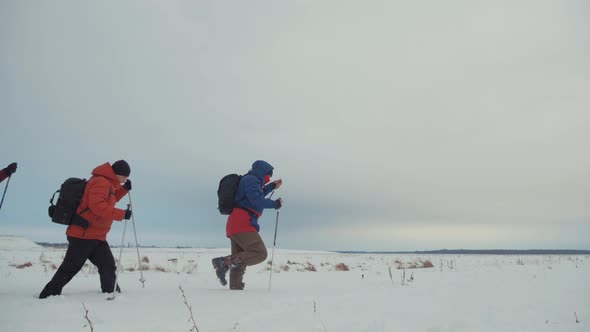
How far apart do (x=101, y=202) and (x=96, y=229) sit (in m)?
0.44

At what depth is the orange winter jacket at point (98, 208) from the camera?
4.65m

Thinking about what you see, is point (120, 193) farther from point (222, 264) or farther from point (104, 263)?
point (222, 264)

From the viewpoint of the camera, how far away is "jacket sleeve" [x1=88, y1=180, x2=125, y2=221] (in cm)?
463

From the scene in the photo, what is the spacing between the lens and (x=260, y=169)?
20.2ft

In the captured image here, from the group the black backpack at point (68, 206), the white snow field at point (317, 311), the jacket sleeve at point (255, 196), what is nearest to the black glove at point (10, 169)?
the black backpack at point (68, 206)

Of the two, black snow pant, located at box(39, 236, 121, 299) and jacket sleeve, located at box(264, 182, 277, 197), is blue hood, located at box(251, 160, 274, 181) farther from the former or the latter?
black snow pant, located at box(39, 236, 121, 299)

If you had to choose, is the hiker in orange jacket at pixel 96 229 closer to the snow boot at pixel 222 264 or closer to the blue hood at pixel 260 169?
the snow boot at pixel 222 264

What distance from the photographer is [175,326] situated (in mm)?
3211

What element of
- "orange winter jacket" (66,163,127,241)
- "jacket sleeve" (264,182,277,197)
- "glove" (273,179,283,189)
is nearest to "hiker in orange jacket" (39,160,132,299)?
"orange winter jacket" (66,163,127,241)

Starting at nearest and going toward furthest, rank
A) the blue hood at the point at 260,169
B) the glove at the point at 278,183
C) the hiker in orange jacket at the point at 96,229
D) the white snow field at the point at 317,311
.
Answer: the white snow field at the point at 317,311 → the hiker in orange jacket at the point at 96,229 → the blue hood at the point at 260,169 → the glove at the point at 278,183

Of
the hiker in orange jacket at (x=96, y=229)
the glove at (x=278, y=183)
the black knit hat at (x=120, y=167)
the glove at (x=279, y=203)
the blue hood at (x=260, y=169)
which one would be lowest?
the hiker in orange jacket at (x=96, y=229)

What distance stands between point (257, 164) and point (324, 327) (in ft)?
11.5

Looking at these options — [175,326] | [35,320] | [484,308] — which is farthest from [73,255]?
[484,308]

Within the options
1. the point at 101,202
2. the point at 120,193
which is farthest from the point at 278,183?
the point at 101,202
